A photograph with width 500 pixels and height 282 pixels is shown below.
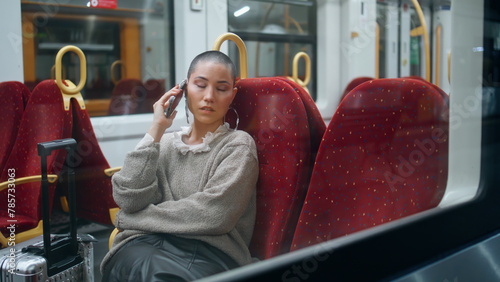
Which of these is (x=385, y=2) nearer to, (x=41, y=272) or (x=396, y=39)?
(x=396, y=39)

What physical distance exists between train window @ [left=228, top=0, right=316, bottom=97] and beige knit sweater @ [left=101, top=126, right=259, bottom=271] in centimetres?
Answer: 42

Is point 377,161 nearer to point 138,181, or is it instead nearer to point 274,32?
point 138,181

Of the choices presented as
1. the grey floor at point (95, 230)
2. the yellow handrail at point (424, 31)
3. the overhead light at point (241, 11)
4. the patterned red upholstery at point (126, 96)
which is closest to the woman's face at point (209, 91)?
the overhead light at point (241, 11)

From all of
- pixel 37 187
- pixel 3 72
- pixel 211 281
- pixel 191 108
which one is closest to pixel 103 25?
pixel 3 72

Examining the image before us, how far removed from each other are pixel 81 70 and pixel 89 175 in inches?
20.6

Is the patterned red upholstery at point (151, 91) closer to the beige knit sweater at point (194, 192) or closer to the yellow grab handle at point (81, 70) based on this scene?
the yellow grab handle at point (81, 70)

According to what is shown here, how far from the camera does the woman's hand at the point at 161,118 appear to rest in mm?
1585

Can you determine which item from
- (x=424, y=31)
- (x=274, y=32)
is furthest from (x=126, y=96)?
(x=424, y=31)

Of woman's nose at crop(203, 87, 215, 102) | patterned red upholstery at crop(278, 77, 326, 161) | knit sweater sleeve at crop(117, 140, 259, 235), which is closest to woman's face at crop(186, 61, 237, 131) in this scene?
woman's nose at crop(203, 87, 215, 102)

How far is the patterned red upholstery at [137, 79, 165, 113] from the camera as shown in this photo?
233cm

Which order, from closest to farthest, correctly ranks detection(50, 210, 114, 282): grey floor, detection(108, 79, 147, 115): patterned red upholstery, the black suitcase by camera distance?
the black suitcase < detection(50, 210, 114, 282): grey floor < detection(108, 79, 147, 115): patterned red upholstery

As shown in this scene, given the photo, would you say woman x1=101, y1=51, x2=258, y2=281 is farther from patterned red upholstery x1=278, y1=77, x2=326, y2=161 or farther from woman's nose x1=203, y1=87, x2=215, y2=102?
patterned red upholstery x1=278, y1=77, x2=326, y2=161

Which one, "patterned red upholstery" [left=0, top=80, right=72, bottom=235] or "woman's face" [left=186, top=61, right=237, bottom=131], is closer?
"woman's face" [left=186, top=61, right=237, bottom=131]

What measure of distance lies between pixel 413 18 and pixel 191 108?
1.23 m
